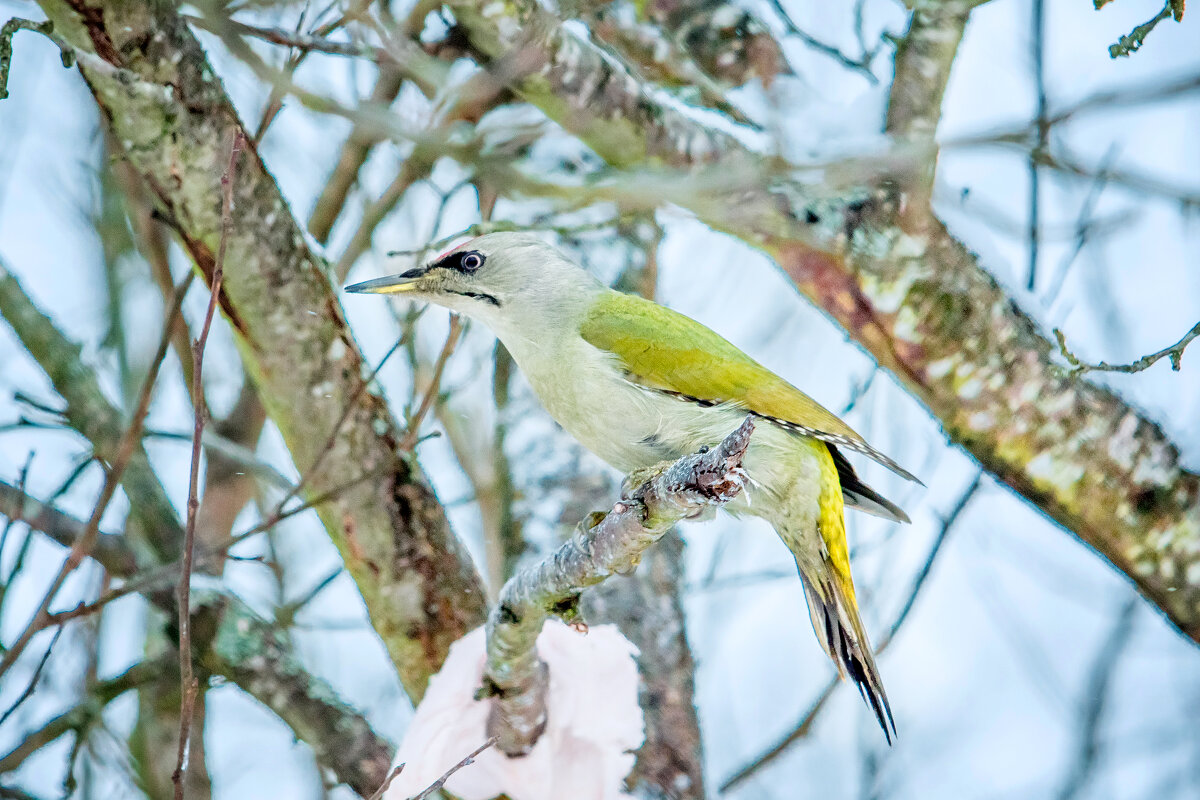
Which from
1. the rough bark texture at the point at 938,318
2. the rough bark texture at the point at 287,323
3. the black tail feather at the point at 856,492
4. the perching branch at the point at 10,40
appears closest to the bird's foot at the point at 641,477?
the black tail feather at the point at 856,492

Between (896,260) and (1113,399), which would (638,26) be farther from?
(1113,399)

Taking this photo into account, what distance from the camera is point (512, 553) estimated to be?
15.3 feet

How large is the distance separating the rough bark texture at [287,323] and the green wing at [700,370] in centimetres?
77

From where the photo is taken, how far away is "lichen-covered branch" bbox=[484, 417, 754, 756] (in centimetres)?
217

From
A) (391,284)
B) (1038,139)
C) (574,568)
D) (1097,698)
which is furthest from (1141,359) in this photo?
(1097,698)

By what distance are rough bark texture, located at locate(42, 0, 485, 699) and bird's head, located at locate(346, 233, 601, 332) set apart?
1.11 feet

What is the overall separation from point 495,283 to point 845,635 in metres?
1.59

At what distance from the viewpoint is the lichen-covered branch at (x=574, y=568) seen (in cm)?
217

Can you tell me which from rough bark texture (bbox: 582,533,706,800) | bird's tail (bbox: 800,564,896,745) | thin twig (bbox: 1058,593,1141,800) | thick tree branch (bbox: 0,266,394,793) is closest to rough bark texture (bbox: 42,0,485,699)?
thick tree branch (bbox: 0,266,394,793)

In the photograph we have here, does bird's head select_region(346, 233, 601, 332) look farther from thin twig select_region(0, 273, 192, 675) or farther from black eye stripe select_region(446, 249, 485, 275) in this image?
thin twig select_region(0, 273, 192, 675)

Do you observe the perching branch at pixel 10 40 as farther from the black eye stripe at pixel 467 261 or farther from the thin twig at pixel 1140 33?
the thin twig at pixel 1140 33

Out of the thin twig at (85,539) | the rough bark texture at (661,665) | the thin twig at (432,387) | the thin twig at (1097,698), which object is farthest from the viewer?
the thin twig at (1097,698)

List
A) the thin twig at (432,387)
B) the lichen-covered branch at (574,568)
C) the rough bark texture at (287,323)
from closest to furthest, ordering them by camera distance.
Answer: the lichen-covered branch at (574,568) → the rough bark texture at (287,323) → the thin twig at (432,387)

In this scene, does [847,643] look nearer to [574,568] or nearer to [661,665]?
[574,568]
